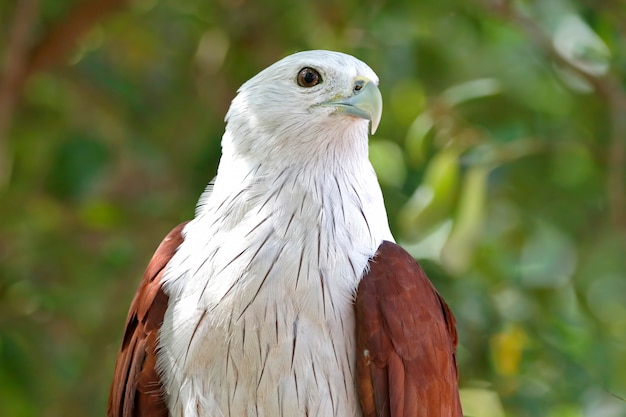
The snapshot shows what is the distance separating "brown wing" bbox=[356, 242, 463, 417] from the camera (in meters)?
3.68

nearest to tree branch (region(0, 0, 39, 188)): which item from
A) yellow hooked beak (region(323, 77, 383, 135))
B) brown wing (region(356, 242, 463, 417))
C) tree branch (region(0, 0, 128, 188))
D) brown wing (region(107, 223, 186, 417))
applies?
tree branch (region(0, 0, 128, 188))

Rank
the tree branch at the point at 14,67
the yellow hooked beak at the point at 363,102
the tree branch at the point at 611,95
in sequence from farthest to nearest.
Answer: the tree branch at the point at 14,67 < the tree branch at the point at 611,95 < the yellow hooked beak at the point at 363,102

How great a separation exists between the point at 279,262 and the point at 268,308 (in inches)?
6.9

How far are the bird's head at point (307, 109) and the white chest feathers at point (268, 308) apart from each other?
0.19 m

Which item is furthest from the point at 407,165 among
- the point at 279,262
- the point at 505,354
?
the point at 279,262

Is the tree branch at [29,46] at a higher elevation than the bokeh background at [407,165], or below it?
higher

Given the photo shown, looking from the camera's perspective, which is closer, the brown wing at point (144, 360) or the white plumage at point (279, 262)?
the white plumage at point (279, 262)

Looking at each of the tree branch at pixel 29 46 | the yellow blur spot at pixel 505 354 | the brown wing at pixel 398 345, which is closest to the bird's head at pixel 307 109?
the brown wing at pixel 398 345

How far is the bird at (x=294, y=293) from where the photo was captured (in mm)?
3674

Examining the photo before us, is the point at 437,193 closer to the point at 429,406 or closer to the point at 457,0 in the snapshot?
the point at 457,0

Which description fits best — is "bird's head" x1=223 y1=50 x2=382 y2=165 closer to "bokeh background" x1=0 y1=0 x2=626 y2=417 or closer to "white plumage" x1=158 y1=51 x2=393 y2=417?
"white plumage" x1=158 y1=51 x2=393 y2=417

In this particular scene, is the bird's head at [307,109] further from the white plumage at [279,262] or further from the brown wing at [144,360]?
the brown wing at [144,360]

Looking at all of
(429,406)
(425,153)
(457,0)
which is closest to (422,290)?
(429,406)

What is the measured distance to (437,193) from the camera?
18.3ft
